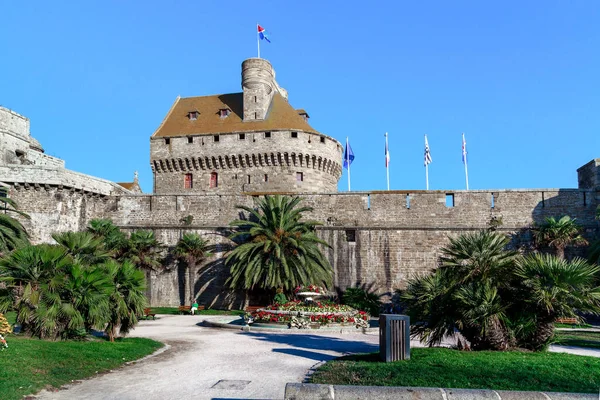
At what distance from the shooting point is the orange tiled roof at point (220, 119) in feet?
128

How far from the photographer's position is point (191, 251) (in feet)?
88.3

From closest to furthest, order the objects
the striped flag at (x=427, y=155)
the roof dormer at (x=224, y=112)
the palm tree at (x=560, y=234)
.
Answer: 1. the palm tree at (x=560, y=234)
2. the striped flag at (x=427, y=155)
3. the roof dormer at (x=224, y=112)

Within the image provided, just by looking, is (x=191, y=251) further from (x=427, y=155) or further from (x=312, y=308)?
(x=427, y=155)

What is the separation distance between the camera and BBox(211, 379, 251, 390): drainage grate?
332 inches

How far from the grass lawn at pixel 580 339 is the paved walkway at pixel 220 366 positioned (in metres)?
1.37

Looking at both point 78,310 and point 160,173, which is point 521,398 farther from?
point 160,173

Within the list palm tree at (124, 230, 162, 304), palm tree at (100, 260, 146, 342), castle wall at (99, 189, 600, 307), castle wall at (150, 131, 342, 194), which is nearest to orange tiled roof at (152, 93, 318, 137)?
castle wall at (150, 131, 342, 194)

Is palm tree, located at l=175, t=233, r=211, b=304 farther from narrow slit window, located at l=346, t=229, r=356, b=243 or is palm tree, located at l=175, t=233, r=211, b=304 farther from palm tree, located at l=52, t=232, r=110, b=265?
palm tree, located at l=52, t=232, r=110, b=265

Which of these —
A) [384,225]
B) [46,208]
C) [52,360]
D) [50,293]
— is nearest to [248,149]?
[384,225]

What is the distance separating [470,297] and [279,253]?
13551 millimetres

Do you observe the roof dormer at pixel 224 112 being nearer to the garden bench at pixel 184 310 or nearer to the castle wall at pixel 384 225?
the castle wall at pixel 384 225

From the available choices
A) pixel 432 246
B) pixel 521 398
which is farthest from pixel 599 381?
pixel 432 246

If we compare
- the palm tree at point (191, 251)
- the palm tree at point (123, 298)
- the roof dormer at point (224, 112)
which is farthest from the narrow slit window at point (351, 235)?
the roof dormer at point (224, 112)

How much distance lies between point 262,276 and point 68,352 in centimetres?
1456
